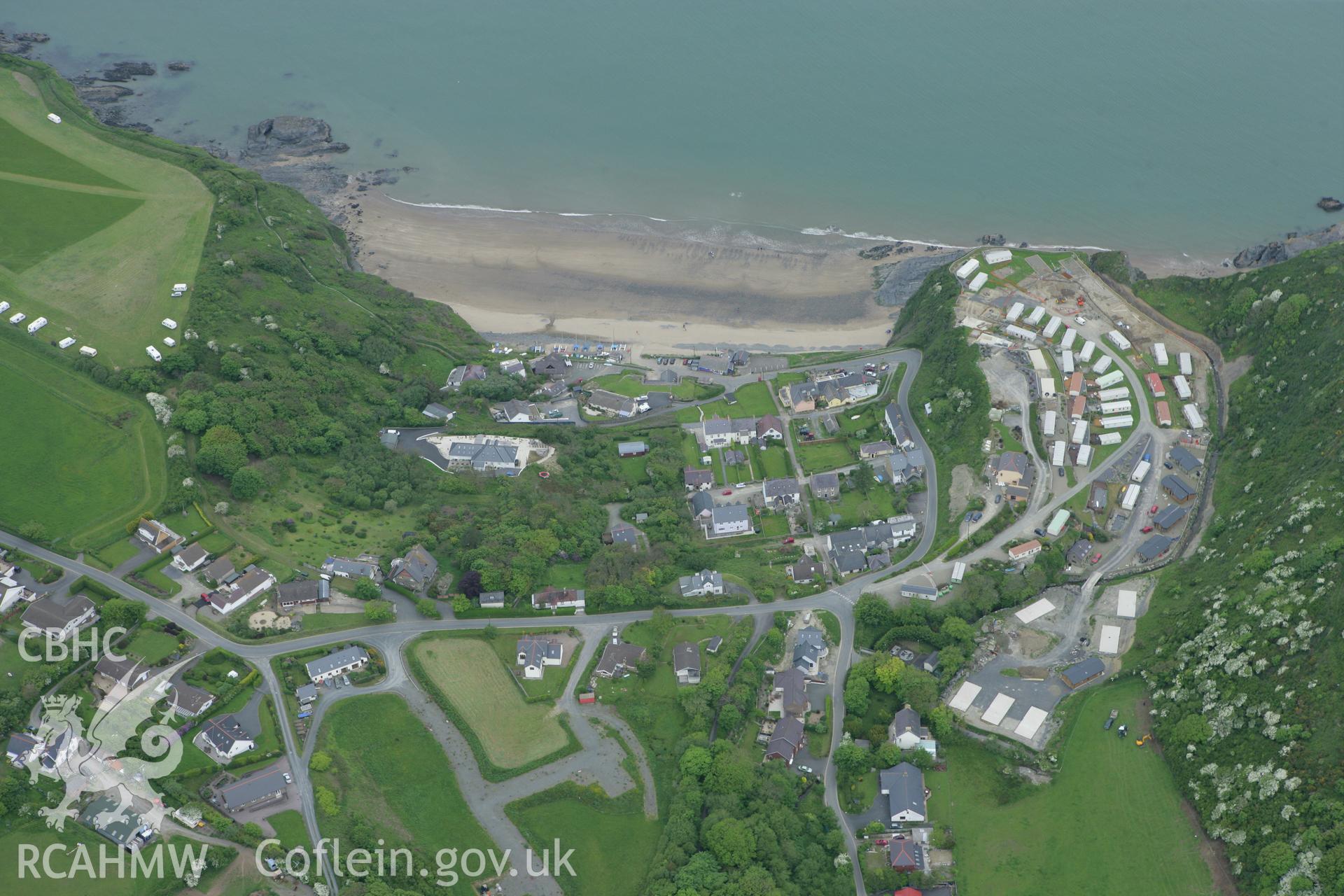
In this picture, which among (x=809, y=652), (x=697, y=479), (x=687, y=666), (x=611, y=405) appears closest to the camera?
(x=687, y=666)

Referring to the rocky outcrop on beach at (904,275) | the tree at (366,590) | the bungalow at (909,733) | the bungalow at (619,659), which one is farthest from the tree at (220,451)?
the rocky outcrop on beach at (904,275)

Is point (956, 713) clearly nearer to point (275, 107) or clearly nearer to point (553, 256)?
point (553, 256)

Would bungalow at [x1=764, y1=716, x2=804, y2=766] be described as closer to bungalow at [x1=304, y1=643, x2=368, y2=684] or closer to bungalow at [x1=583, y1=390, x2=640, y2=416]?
bungalow at [x1=304, y1=643, x2=368, y2=684]

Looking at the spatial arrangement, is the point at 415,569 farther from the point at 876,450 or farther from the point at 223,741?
the point at 876,450

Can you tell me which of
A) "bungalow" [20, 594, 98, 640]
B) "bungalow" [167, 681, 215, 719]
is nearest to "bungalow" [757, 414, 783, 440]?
"bungalow" [167, 681, 215, 719]

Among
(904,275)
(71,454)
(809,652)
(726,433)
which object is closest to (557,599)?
(809,652)

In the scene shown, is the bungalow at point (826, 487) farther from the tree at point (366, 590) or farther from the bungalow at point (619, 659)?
the tree at point (366, 590)
